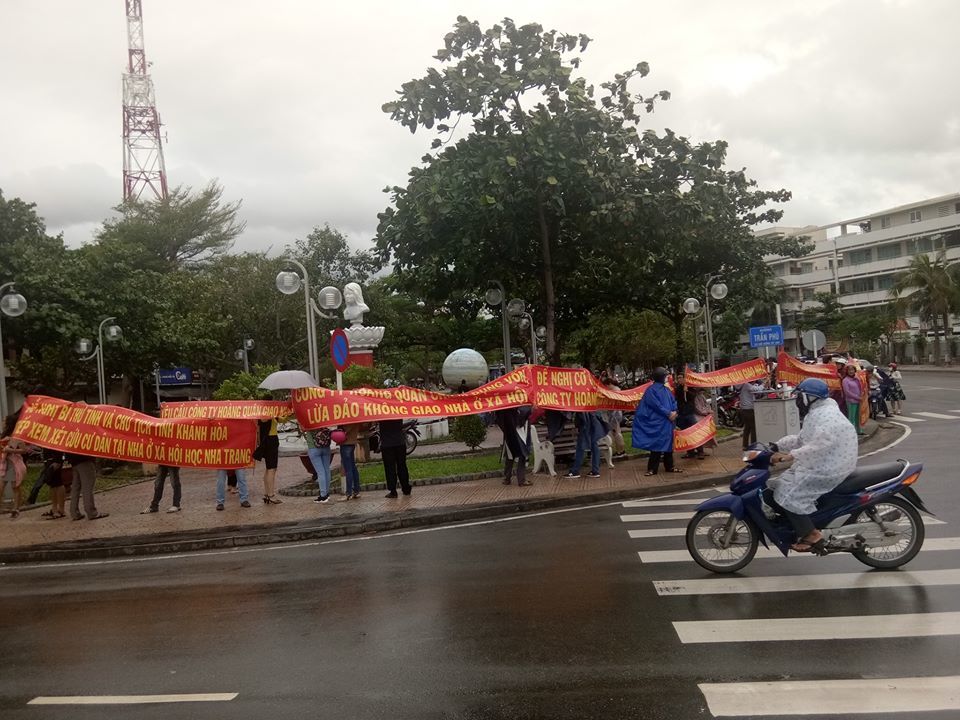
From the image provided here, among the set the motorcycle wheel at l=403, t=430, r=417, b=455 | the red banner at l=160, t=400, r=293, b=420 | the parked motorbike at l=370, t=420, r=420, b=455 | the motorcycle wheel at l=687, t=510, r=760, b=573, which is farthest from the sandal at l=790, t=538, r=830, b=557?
the motorcycle wheel at l=403, t=430, r=417, b=455

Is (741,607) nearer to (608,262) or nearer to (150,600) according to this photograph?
(150,600)

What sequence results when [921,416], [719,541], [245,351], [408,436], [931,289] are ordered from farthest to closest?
1. [931,289]
2. [245,351]
3. [408,436]
4. [921,416]
5. [719,541]

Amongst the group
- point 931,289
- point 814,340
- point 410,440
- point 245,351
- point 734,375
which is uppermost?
point 931,289

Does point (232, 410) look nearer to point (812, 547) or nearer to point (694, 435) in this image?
point (694, 435)

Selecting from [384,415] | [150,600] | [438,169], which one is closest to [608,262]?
[438,169]

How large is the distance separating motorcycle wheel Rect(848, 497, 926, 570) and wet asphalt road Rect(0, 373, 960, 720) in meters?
0.16

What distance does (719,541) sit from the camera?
7.53 m

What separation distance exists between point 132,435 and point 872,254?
255 feet

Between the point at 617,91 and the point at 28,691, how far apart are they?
1587cm

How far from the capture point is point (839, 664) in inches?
202

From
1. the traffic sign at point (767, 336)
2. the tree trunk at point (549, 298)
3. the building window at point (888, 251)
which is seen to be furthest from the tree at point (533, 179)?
the building window at point (888, 251)

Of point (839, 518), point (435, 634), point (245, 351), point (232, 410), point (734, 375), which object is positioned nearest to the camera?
point (435, 634)

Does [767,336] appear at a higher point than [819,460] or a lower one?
higher

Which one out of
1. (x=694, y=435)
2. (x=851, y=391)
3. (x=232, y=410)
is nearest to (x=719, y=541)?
(x=694, y=435)
